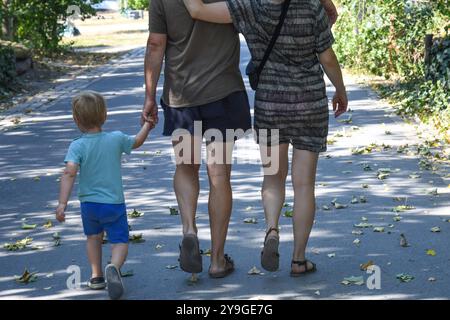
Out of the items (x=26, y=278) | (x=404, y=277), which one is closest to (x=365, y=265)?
(x=404, y=277)

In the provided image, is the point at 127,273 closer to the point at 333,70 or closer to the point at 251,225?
the point at 251,225

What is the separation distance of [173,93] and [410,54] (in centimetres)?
1153

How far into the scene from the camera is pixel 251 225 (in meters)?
7.54

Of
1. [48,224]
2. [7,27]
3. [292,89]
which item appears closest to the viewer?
[292,89]

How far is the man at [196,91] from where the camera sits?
5.68 meters

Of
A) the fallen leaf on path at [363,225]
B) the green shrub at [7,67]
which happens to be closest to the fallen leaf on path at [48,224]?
the fallen leaf on path at [363,225]

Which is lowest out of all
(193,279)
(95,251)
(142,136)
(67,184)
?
(193,279)

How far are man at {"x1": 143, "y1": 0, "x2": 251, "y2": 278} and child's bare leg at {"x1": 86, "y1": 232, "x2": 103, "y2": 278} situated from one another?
0.49 metres

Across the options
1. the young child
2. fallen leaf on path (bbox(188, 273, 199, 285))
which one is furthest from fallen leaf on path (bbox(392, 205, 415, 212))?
the young child

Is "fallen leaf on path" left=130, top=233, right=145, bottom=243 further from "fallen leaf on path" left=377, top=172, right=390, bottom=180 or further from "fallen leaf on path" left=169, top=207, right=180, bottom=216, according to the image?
"fallen leaf on path" left=377, top=172, right=390, bottom=180

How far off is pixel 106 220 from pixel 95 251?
24cm

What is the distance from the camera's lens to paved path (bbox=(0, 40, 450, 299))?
582 cm

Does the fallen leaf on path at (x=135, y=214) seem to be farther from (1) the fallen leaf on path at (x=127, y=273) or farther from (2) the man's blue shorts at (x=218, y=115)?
(2) the man's blue shorts at (x=218, y=115)
